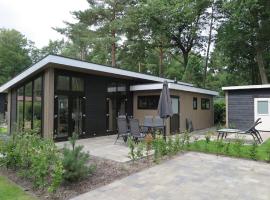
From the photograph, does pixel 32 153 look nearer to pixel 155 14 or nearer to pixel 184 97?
pixel 184 97

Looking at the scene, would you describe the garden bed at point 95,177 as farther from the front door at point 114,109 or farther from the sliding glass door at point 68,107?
the front door at point 114,109

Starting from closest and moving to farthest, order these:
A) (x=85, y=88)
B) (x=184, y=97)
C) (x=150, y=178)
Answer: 1. (x=150, y=178)
2. (x=85, y=88)
3. (x=184, y=97)

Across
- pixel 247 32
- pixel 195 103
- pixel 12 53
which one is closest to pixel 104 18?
pixel 247 32

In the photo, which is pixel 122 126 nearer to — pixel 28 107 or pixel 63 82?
pixel 63 82

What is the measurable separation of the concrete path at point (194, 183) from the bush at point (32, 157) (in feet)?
2.83

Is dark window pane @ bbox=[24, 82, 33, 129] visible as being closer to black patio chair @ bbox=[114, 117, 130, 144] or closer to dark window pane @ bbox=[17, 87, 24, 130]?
dark window pane @ bbox=[17, 87, 24, 130]

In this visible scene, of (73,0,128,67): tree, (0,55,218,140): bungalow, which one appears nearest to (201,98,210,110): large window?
(0,55,218,140): bungalow

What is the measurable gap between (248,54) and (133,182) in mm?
20948

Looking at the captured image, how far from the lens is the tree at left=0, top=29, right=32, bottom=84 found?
1236 inches

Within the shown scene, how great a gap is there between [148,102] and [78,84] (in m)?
3.97

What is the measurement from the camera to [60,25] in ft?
77.8

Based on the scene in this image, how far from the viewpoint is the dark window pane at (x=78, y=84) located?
34.1 ft

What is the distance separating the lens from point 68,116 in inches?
398

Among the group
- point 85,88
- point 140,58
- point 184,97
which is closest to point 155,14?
point 140,58
